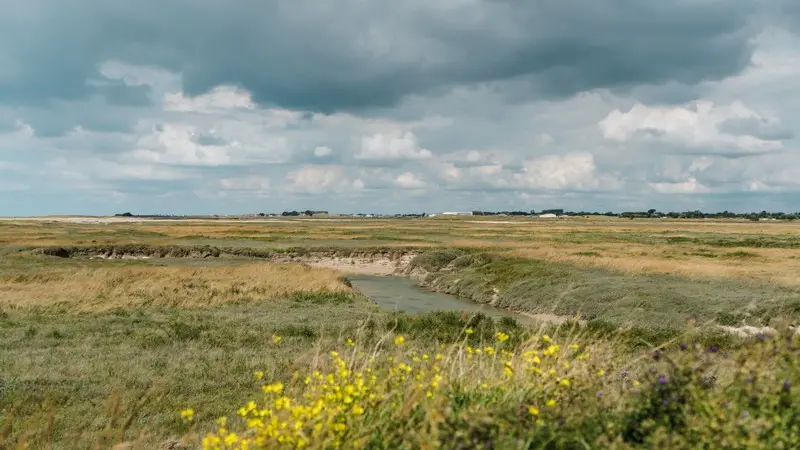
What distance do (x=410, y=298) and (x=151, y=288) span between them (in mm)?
16166

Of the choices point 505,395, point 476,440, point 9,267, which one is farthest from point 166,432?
point 9,267

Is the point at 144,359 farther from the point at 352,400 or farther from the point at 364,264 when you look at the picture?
the point at 364,264

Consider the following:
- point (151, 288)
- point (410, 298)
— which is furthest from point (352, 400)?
point (410, 298)

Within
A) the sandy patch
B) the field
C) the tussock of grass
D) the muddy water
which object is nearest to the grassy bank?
the field

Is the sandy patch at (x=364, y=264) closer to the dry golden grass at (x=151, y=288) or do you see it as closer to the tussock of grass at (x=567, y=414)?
the dry golden grass at (x=151, y=288)

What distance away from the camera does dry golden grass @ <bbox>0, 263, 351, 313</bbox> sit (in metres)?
24.4

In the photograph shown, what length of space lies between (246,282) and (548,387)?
29.1m

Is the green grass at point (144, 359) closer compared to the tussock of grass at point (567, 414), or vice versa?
the tussock of grass at point (567, 414)

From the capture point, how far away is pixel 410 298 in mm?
37969

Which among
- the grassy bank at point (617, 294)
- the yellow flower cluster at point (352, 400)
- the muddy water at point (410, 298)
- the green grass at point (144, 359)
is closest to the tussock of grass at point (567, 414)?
the yellow flower cluster at point (352, 400)

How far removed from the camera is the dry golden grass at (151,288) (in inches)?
959

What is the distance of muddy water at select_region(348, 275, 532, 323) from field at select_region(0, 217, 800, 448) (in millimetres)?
1558

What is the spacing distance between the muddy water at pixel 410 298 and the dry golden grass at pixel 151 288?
153 inches

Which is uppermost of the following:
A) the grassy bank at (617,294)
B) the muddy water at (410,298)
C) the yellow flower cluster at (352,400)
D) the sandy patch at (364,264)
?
the yellow flower cluster at (352,400)
